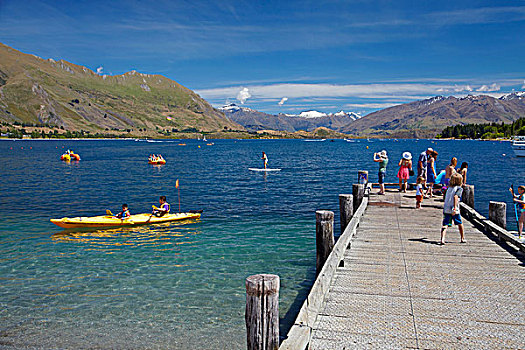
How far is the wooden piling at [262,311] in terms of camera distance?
5516 millimetres

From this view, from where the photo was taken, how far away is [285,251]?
18141 mm

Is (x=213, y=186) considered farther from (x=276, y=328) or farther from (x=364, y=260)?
(x=276, y=328)

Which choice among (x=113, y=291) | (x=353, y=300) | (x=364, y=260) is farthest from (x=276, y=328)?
(x=113, y=291)

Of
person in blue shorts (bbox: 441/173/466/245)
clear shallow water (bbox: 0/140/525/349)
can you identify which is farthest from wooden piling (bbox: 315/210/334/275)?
person in blue shorts (bbox: 441/173/466/245)

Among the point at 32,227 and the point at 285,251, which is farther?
the point at 32,227

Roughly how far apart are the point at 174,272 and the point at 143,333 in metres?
4.66

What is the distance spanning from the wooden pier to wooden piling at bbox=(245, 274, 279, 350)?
0.28 metres

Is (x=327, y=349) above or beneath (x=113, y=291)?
above

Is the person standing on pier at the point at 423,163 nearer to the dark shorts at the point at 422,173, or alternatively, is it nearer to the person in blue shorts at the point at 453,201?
the dark shorts at the point at 422,173

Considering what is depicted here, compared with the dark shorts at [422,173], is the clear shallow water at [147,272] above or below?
below

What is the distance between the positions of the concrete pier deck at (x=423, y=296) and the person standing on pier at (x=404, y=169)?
7094mm

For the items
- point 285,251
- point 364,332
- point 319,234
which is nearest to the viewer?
point 364,332

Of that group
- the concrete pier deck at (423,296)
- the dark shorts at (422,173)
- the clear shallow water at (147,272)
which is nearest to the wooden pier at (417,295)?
the concrete pier deck at (423,296)

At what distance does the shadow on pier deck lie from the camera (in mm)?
6535
